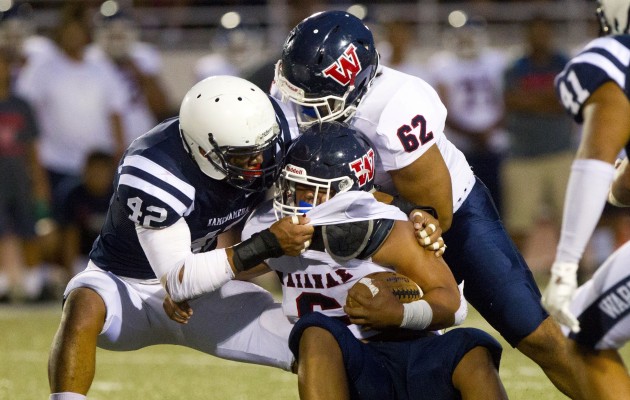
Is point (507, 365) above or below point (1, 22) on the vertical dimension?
below

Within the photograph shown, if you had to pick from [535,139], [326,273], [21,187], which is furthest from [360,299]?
[535,139]

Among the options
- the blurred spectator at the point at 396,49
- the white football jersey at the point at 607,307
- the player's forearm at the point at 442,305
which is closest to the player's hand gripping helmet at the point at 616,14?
the white football jersey at the point at 607,307

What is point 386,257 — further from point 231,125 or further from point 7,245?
point 7,245

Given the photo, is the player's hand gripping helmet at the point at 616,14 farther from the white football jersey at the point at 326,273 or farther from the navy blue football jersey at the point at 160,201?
the navy blue football jersey at the point at 160,201

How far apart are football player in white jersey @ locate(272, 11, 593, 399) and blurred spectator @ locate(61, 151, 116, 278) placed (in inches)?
154

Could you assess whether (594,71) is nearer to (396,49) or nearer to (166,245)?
(166,245)

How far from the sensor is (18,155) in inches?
300

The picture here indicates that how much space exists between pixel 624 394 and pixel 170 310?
1358 millimetres

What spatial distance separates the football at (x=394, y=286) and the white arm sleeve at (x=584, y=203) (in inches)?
22.2

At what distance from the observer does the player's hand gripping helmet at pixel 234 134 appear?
3537 millimetres

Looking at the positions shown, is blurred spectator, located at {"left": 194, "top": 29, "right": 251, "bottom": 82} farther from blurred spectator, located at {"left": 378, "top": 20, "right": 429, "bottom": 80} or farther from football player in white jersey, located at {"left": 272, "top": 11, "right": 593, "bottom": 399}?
football player in white jersey, located at {"left": 272, "top": 11, "right": 593, "bottom": 399}

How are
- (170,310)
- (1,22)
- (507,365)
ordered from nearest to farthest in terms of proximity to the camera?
(170,310) < (507,365) < (1,22)

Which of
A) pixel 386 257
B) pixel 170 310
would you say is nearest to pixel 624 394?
pixel 386 257

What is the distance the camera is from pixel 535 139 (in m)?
8.31
